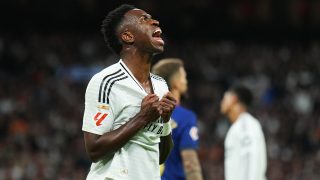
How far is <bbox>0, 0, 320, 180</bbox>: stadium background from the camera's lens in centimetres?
1337

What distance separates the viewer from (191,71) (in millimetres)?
17531

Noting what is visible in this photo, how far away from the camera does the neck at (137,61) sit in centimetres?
378

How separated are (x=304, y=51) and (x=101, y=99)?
16.0m

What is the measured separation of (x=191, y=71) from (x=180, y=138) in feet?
39.5

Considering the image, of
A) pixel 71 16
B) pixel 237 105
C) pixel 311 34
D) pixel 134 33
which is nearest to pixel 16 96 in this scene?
pixel 71 16

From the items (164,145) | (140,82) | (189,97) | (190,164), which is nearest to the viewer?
(140,82)

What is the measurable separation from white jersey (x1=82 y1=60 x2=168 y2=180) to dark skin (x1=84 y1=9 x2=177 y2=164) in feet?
0.17

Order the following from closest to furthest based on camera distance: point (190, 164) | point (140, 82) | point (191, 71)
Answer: point (140, 82), point (190, 164), point (191, 71)

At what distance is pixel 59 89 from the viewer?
15039 millimetres

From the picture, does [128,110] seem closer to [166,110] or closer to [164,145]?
[166,110]

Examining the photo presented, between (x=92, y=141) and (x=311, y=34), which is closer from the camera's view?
(x=92, y=141)

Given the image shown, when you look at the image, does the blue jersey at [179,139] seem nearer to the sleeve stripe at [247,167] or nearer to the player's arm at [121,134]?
the sleeve stripe at [247,167]

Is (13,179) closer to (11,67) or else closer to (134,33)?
(11,67)

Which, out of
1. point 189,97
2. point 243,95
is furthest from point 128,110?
point 189,97
